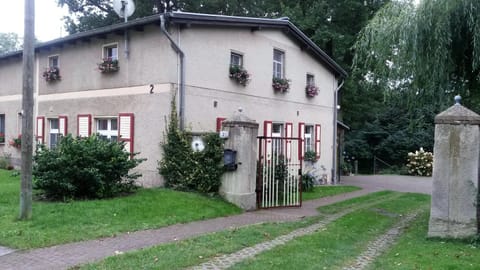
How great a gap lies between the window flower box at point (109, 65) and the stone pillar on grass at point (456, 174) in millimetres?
9672

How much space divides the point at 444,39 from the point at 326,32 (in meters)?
18.9

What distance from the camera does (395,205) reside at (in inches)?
549

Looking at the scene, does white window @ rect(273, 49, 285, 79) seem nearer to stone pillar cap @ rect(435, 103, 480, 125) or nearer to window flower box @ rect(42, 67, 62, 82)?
window flower box @ rect(42, 67, 62, 82)

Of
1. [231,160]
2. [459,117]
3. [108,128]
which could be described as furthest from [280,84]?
[459,117]

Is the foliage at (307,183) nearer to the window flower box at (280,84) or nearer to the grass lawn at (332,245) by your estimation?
the window flower box at (280,84)

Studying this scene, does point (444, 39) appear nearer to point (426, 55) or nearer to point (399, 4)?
point (426, 55)

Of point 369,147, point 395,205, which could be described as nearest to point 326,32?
point 369,147

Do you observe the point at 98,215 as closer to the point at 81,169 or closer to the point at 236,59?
the point at 81,169

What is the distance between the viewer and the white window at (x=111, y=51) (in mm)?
14438

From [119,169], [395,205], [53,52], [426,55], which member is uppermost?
[53,52]

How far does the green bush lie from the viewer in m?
10.1

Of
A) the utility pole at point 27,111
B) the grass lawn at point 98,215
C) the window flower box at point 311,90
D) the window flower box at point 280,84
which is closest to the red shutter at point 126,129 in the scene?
the grass lawn at point 98,215

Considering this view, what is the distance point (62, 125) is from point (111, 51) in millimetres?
3431

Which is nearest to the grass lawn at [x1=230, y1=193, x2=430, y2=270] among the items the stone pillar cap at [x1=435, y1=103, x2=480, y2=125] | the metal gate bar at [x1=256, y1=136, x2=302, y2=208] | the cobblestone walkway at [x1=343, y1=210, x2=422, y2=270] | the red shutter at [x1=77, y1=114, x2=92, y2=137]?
the cobblestone walkway at [x1=343, y1=210, x2=422, y2=270]
